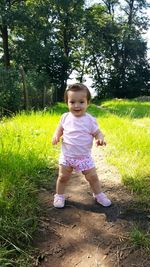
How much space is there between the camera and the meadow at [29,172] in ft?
9.62

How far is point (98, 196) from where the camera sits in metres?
3.72

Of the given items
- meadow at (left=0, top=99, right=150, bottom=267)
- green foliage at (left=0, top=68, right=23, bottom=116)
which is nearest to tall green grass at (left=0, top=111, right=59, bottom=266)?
meadow at (left=0, top=99, right=150, bottom=267)

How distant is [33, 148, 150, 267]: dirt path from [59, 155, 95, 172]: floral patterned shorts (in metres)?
0.38

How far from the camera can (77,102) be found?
12.0ft

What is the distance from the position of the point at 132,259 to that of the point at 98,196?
102 centimetres

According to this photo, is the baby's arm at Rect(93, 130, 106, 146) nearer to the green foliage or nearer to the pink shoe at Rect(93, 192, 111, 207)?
the pink shoe at Rect(93, 192, 111, 207)

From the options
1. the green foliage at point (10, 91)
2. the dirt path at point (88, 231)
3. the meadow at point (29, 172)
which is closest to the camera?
the dirt path at point (88, 231)

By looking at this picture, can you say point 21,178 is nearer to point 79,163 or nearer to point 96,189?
point 79,163

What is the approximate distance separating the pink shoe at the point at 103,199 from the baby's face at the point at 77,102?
84cm

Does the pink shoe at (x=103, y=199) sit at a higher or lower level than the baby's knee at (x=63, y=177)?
lower

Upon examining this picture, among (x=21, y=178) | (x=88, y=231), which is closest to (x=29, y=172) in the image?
(x=21, y=178)

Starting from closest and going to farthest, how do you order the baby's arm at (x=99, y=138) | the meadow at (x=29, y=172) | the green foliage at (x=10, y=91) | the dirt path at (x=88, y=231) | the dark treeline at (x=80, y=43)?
1. the dirt path at (x=88, y=231)
2. the meadow at (x=29, y=172)
3. the baby's arm at (x=99, y=138)
4. the green foliage at (x=10, y=91)
5. the dark treeline at (x=80, y=43)

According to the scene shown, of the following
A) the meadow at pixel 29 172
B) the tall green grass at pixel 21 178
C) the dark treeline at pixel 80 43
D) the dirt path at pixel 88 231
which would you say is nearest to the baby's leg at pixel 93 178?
the dirt path at pixel 88 231

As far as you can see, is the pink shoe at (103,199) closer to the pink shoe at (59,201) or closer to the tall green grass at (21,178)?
the pink shoe at (59,201)
